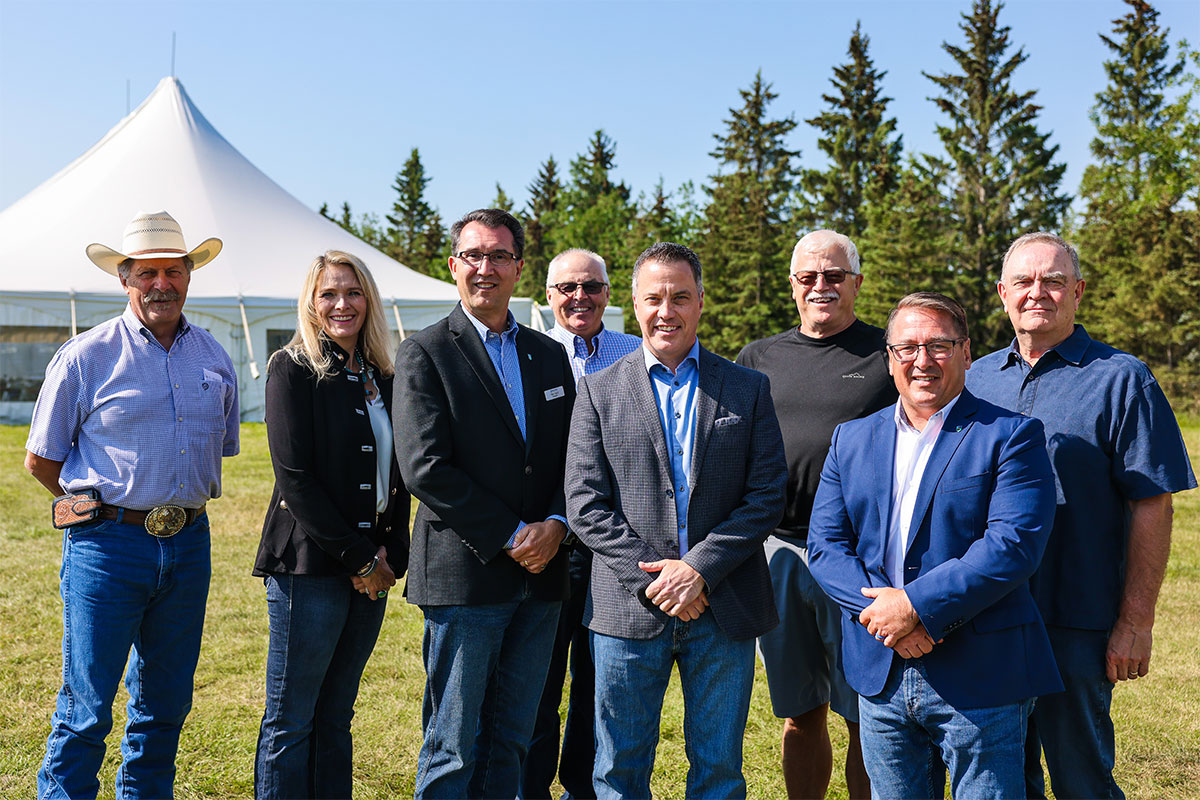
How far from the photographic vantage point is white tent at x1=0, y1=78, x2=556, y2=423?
16516 millimetres

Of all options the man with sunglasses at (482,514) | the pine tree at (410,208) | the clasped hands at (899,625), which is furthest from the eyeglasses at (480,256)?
the pine tree at (410,208)

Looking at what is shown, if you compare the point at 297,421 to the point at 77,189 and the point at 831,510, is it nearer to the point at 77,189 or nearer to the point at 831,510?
the point at 831,510

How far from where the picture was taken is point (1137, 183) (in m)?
31.5

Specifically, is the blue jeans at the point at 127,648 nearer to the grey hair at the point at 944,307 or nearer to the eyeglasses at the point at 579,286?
the eyeglasses at the point at 579,286

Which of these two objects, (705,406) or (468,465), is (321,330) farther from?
(705,406)

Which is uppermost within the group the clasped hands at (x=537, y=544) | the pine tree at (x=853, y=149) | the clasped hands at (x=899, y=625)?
the pine tree at (x=853, y=149)

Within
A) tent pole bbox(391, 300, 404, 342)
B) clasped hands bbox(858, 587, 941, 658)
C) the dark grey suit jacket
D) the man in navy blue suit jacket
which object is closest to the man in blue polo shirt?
the man in navy blue suit jacket

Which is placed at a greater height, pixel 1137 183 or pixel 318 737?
pixel 1137 183

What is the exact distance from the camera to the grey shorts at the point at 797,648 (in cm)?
334

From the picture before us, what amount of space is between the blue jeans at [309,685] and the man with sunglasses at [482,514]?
1.01 feet

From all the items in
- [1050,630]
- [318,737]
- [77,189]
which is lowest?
[318,737]

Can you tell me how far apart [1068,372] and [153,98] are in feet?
72.0

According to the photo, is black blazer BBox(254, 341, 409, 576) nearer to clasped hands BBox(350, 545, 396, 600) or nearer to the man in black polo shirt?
clasped hands BBox(350, 545, 396, 600)

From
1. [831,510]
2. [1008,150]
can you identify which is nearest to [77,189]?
[831,510]
